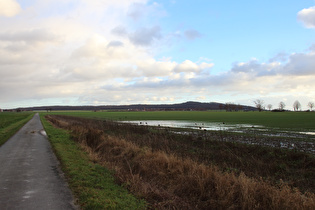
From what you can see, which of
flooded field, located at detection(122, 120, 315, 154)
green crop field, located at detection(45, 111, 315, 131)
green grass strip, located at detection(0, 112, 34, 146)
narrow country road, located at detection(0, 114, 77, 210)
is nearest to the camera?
narrow country road, located at detection(0, 114, 77, 210)

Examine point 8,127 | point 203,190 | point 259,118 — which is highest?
point 259,118

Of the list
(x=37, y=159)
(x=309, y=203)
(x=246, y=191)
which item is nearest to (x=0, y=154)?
(x=37, y=159)

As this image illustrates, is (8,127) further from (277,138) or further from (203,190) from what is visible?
(277,138)

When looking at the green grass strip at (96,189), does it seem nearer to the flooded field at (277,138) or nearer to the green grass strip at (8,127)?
the green grass strip at (8,127)

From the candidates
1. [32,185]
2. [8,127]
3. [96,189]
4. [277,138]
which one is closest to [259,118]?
[277,138]

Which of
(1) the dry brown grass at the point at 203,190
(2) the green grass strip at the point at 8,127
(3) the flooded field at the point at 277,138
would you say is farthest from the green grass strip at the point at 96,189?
(3) the flooded field at the point at 277,138

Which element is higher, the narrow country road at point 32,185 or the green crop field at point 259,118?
the green crop field at point 259,118

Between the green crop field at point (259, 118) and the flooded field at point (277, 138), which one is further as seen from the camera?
the green crop field at point (259, 118)

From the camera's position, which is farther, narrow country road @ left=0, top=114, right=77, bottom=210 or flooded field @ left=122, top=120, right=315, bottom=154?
flooded field @ left=122, top=120, right=315, bottom=154

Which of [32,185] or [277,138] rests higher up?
[32,185]

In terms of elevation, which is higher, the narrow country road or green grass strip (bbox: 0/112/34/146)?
the narrow country road

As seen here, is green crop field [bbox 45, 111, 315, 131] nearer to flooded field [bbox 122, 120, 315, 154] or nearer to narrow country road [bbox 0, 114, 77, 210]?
flooded field [bbox 122, 120, 315, 154]

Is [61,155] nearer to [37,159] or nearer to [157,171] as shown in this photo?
[37,159]

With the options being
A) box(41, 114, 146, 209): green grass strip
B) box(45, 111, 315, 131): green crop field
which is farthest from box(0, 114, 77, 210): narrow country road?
box(45, 111, 315, 131): green crop field
